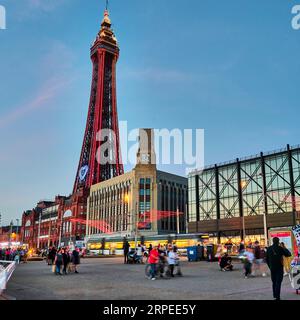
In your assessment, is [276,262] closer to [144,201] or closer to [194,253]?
[194,253]


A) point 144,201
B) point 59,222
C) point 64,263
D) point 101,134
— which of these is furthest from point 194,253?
point 59,222

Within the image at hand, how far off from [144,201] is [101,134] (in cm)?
4586

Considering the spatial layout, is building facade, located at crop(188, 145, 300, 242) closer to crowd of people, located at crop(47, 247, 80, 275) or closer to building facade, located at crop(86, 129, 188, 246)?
building facade, located at crop(86, 129, 188, 246)

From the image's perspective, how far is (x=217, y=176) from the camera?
88438 mm

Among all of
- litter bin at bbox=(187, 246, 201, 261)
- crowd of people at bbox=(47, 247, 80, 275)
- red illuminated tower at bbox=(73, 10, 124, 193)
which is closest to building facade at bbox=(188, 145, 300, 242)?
litter bin at bbox=(187, 246, 201, 261)

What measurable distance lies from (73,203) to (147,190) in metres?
41.2

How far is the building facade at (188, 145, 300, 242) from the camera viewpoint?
244 feet

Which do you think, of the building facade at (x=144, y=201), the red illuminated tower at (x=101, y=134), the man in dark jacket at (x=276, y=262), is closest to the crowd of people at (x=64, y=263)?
the man in dark jacket at (x=276, y=262)

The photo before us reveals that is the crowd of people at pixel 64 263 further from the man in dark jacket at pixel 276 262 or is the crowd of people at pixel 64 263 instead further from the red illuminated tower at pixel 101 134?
the red illuminated tower at pixel 101 134

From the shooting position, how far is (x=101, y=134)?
13712cm

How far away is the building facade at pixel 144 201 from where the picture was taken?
9831 centimetres

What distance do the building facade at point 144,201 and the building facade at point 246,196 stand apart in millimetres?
9463

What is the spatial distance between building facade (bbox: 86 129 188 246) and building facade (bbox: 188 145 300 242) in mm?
9463
